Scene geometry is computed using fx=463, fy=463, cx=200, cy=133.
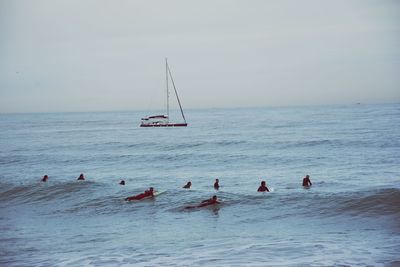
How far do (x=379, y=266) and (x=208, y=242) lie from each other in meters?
6.19

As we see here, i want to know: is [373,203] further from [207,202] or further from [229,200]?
[207,202]

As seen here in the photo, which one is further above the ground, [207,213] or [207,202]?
[207,202]

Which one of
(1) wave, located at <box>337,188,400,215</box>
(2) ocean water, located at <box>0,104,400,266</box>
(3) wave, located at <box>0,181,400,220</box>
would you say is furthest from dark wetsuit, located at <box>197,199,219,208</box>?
(1) wave, located at <box>337,188,400,215</box>

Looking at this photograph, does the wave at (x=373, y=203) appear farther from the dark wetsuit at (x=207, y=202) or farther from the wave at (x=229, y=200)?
the dark wetsuit at (x=207, y=202)

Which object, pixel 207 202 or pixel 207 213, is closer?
pixel 207 213

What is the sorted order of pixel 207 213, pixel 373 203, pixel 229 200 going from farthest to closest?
pixel 229 200
pixel 373 203
pixel 207 213

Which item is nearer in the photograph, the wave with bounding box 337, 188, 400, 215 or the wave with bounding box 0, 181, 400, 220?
the wave with bounding box 337, 188, 400, 215

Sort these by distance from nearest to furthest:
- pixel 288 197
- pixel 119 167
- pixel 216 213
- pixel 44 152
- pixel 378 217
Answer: pixel 378 217 < pixel 216 213 < pixel 288 197 < pixel 119 167 < pixel 44 152

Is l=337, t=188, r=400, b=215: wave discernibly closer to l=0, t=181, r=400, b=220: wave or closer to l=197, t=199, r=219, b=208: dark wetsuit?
l=0, t=181, r=400, b=220: wave

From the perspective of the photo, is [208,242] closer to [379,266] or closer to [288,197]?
[379,266]

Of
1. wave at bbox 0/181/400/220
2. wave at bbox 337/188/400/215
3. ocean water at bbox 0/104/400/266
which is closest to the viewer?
ocean water at bbox 0/104/400/266

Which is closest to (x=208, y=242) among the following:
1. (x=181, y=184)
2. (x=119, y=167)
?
(x=181, y=184)

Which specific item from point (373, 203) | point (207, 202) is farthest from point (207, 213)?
point (373, 203)

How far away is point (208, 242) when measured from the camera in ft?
56.8
